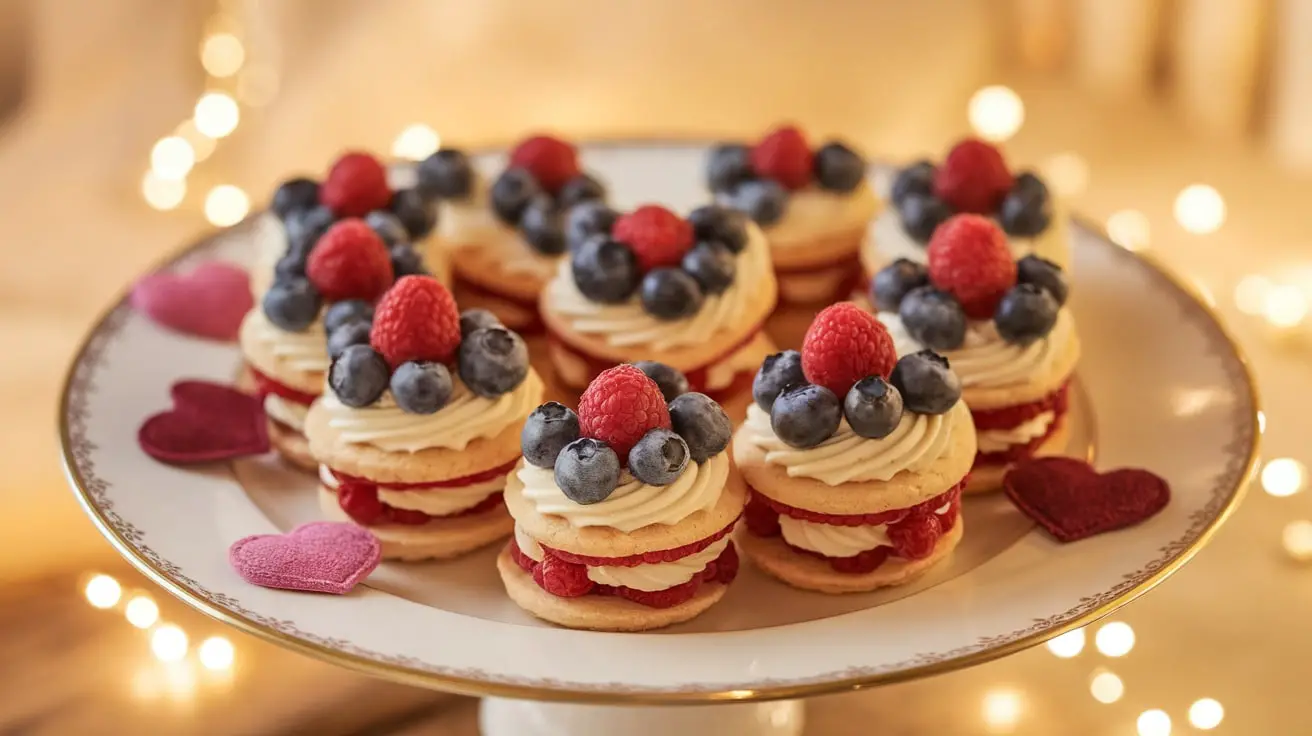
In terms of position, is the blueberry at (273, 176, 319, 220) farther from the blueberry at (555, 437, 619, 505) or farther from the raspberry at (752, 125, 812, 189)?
the blueberry at (555, 437, 619, 505)

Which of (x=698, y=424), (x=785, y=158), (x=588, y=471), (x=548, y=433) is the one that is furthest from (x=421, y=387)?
(x=785, y=158)

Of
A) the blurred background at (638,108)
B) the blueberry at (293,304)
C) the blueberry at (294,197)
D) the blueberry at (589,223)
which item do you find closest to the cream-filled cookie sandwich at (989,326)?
the blueberry at (589,223)

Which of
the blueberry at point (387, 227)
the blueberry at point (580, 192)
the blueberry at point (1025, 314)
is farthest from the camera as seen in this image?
the blueberry at point (580, 192)

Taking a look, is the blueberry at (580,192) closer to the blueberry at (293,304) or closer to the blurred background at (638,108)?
the blueberry at (293,304)

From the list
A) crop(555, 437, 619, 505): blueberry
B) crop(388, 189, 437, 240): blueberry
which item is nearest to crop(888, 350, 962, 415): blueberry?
crop(555, 437, 619, 505): blueberry

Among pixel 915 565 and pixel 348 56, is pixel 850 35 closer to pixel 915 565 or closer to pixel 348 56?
pixel 348 56
